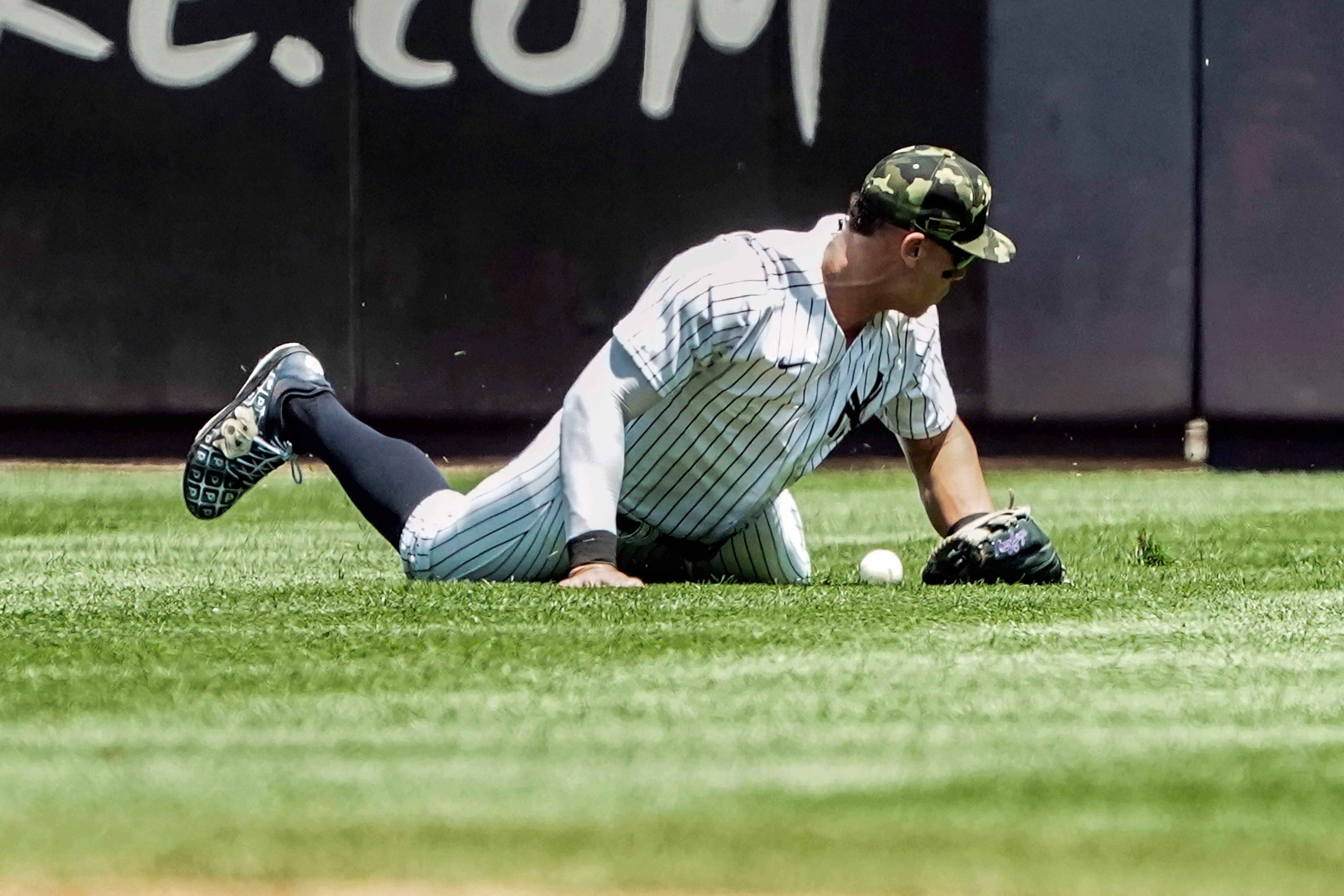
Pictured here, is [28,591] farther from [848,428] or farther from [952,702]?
[952,702]

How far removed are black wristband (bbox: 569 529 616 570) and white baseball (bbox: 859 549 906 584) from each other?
30.2 inches

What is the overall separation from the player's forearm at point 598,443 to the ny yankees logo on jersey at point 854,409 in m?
0.43

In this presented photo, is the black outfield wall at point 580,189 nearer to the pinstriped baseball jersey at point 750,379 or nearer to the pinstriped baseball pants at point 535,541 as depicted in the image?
the pinstriped baseball pants at point 535,541

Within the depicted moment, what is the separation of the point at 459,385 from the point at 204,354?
3.74 feet

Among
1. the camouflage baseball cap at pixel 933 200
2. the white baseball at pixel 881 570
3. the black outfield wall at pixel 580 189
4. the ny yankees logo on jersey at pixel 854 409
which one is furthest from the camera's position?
the black outfield wall at pixel 580 189

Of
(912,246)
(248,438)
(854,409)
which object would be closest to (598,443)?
(854,409)

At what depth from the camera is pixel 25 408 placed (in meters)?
9.22

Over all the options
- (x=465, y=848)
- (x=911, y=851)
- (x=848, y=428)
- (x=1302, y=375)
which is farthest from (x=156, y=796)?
(x=1302, y=375)

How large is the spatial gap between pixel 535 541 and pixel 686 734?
67.4 inches

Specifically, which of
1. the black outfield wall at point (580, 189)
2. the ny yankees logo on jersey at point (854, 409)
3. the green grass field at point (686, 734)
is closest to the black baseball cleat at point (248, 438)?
the green grass field at point (686, 734)

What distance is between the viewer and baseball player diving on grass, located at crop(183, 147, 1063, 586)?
3.88 m

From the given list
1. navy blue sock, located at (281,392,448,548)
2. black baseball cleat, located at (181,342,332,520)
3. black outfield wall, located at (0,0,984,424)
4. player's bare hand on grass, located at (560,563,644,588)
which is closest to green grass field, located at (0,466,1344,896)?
player's bare hand on grass, located at (560,563,644,588)

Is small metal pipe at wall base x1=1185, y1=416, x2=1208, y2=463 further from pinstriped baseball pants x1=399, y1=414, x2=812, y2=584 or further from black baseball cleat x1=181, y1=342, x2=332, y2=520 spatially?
black baseball cleat x1=181, y1=342, x2=332, y2=520

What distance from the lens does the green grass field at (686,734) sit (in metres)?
1.96
